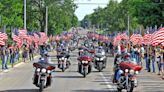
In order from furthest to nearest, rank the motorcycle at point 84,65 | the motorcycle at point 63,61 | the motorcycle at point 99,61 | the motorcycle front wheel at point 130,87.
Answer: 1. the motorcycle at point 99,61
2. the motorcycle at point 63,61
3. the motorcycle at point 84,65
4. the motorcycle front wheel at point 130,87

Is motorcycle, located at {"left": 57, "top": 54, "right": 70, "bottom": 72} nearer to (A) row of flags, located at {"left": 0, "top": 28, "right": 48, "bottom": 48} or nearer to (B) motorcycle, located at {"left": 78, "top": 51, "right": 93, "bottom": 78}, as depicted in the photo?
(A) row of flags, located at {"left": 0, "top": 28, "right": 48, "bottom": 48}

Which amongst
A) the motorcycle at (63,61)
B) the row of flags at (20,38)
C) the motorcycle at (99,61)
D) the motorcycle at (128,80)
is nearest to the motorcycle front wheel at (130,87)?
the motorcycle at (128,80)

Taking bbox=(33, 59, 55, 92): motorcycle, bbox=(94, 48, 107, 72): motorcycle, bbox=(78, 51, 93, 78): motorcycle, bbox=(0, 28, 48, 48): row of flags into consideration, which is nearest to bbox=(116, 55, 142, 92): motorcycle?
bbox=(33, 59, 55, 92): motorcycle

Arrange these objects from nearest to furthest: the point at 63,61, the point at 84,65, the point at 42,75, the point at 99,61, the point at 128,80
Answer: the point at 128,80 → the point at 42,75 → the point at 84,65 → the point at 63,61 → the point at 99,61

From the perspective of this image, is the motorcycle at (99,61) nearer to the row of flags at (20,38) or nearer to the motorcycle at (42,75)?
the row of flags at (20,38)

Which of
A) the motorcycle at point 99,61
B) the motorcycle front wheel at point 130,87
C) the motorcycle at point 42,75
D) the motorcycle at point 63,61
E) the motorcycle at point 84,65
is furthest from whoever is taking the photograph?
the motorcycle at point 99,61

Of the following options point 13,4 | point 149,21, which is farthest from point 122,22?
point 13,4

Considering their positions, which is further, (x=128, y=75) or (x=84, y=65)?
(x=84, y=65)

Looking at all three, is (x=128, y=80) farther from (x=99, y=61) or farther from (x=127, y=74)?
(x=99, y=61)

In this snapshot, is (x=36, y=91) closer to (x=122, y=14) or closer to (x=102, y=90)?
(x=102, y=90)

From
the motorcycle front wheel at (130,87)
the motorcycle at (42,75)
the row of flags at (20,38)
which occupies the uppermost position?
the row of flags at (20,38)

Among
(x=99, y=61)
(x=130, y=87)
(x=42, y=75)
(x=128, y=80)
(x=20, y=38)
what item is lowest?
(x=130, y=87)

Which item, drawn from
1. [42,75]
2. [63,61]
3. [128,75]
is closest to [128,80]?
[128,75]

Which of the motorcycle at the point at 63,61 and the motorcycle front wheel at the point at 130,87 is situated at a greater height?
the motorcycle at the point at 63,61
